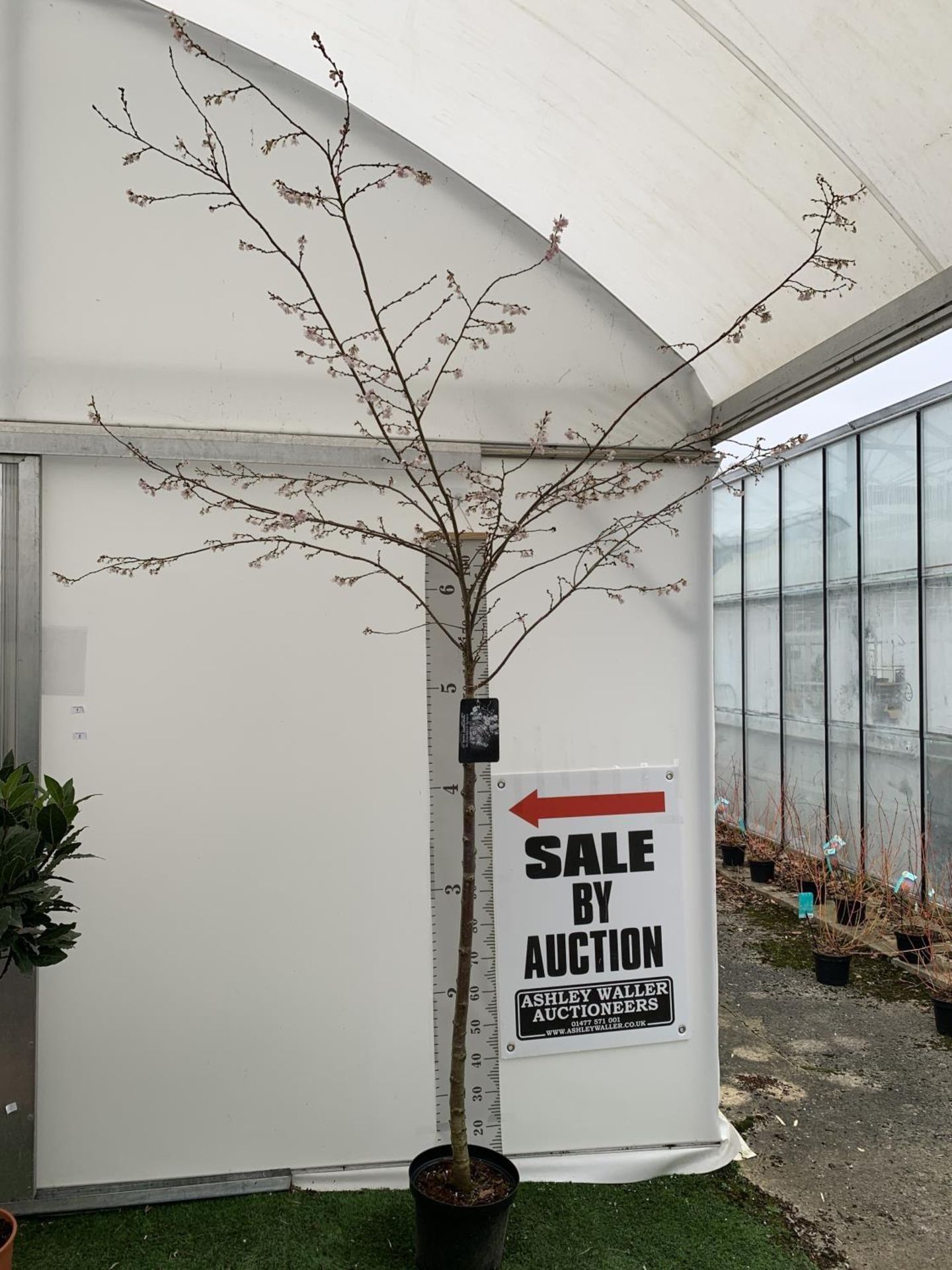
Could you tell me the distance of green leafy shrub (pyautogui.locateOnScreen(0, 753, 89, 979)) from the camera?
212 centimetres

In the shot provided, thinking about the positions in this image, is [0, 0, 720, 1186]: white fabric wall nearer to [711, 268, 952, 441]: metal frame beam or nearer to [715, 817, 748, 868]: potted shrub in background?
[711, 268, 952, 441]: metal frame beam

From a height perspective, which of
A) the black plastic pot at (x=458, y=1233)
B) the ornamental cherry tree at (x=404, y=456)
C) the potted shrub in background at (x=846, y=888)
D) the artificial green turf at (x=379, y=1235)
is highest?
the ornamental cherry tree at (x=404, y=456)

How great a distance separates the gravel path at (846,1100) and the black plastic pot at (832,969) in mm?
79

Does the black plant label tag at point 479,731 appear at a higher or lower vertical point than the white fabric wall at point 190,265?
lower

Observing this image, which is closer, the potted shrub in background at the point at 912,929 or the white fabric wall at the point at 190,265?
the white fabric wall at the point at 190,265

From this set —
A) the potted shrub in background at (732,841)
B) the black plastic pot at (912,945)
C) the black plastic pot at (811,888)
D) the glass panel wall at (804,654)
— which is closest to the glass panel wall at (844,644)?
the glass panel wall at (804,654)

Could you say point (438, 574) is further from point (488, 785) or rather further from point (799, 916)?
point (799, 916)

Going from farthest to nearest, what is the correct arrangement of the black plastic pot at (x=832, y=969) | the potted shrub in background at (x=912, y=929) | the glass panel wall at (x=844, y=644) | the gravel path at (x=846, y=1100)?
the glass panel wall at (x=844, y=644)
the potted shrub in background at (x=912, y=929)
the black plastic pot at (x=832, y=969)
the gravel path at (x=846, y=1100)

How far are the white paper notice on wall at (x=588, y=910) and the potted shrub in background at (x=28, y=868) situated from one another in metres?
1.45

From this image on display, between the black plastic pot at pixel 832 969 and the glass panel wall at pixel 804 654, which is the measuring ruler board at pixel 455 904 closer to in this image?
the black plastic pot at pixel 832 969

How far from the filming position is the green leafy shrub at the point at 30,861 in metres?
2.12

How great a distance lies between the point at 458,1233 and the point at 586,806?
134 centimetres

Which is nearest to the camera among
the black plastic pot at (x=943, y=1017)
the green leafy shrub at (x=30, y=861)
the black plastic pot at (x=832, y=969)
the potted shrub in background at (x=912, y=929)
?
the green leafy shrub at (x=30, y=861)

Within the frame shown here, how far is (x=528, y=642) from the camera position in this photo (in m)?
3.33
